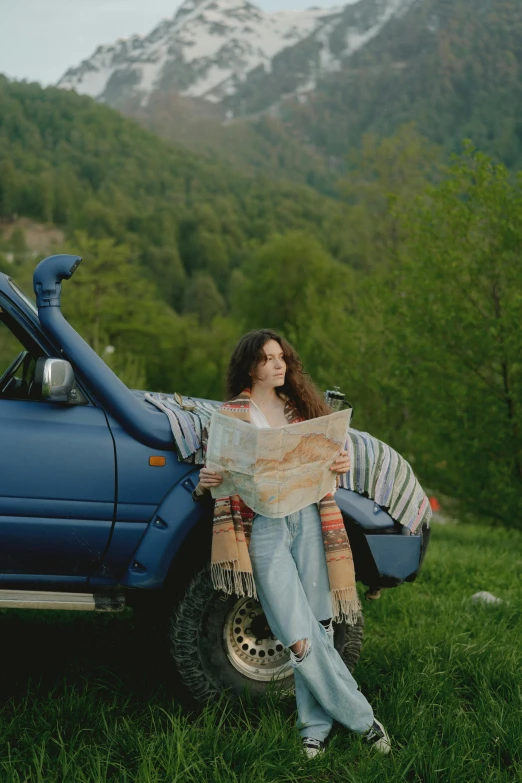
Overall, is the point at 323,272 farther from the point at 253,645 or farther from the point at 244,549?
the point at 244,549

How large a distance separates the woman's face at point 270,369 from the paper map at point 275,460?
0.28 meters

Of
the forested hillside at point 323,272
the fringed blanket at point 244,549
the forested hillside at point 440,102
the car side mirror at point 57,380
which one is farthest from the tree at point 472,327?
the forested hillside at point 440,102

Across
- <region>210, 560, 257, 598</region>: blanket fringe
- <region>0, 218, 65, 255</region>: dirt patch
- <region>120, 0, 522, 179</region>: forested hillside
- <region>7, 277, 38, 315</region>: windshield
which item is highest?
<region>120, 0, 522, 179</region>: forested hillside

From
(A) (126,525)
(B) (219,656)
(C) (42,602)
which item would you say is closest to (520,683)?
(B) (219,656)

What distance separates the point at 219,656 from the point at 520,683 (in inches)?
59.4

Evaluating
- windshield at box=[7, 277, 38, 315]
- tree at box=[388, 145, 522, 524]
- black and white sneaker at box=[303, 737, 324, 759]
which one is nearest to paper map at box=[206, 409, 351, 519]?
black and white sneaker at box=[303, 737, 324, 759]

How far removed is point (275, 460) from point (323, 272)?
3921cm

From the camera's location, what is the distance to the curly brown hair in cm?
353

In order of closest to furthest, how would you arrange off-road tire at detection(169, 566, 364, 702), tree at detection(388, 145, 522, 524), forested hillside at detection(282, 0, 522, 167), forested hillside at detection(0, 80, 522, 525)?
1. off-road tire at detection(169, 566, 364, 702)
2. tree at detection(388, 145, 522, 524)
3. forested hillside at detection(0, 80, 522, 525)
4. forested hillside at detection(282, 0, 522, 167)

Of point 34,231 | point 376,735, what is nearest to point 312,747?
point 376,735

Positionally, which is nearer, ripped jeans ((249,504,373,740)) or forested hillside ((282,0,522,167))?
ripped jeans ((249,504,373,740))

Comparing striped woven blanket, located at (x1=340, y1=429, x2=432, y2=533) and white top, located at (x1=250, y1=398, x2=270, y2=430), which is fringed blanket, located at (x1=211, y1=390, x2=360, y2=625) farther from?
striped woven blanket, located at (x1=340, y1=429, x2=432, y2=533)

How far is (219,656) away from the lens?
3711 mm

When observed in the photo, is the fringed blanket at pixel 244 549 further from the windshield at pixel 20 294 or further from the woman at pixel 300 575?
the windshield at pixel 20 294
